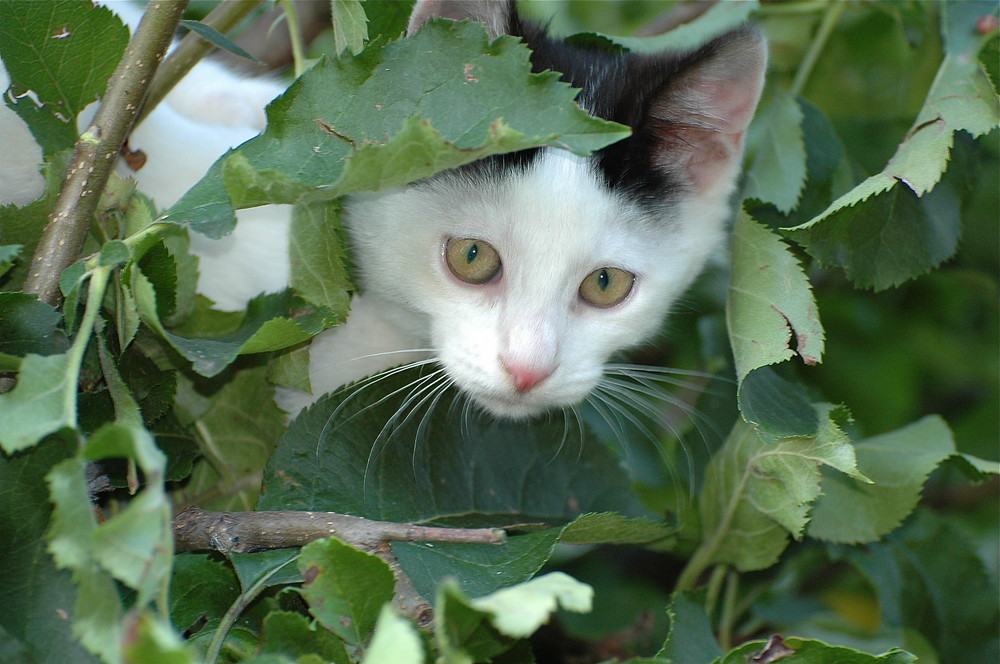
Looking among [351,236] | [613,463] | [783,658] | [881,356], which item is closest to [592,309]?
[613,463]

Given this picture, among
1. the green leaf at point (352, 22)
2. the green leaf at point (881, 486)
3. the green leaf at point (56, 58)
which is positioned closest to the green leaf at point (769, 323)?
the green leaf at point (881, 486)

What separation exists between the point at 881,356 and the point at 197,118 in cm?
176

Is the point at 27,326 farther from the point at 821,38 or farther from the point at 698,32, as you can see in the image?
the point at 821,38

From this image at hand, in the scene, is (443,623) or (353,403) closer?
(443,623)

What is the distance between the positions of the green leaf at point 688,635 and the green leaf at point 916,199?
48 centimetres

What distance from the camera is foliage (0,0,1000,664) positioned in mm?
781

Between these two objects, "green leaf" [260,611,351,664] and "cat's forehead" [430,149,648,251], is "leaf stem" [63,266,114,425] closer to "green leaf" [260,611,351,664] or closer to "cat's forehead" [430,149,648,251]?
"green leaf" [260,611,351,664]

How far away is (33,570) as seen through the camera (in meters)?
0.85

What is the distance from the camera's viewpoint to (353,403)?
116 centimetres

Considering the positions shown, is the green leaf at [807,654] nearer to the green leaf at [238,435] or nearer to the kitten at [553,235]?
the kitten at [553,235]

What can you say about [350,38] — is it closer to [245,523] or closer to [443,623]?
[245,523]

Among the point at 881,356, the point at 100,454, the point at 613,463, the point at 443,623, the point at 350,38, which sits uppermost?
the point at 350,38

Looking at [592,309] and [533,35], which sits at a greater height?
[533,35]

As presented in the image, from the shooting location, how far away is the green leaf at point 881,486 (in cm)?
132
